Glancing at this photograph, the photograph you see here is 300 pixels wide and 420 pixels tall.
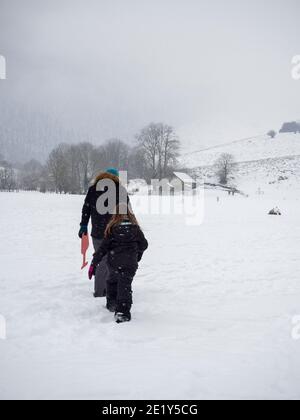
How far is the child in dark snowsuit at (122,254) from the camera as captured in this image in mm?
4707

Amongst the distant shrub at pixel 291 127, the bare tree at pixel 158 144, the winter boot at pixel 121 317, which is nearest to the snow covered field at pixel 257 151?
the bare tree at pixel 158 144

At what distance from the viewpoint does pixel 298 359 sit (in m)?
3.78

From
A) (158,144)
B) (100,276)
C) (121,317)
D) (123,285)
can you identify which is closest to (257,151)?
(158,144)

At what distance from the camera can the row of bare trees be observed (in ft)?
161

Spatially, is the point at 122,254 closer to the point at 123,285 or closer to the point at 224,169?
the point at 123,285

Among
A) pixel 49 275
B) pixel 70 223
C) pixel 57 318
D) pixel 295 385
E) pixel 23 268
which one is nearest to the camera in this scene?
pixel 295 385

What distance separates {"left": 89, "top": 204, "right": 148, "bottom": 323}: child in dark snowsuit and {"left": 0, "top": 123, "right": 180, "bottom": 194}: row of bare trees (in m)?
43.6

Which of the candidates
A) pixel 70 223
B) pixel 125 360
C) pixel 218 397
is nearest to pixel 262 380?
pixel 218 397

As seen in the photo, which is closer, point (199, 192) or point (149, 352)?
point (149, 352)

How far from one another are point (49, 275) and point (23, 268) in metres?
1.02

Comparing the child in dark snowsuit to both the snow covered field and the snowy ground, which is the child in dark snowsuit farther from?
the snow covered field

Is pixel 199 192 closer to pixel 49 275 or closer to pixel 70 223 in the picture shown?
pixel 70 223

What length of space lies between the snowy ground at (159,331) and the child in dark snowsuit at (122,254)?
355 mm

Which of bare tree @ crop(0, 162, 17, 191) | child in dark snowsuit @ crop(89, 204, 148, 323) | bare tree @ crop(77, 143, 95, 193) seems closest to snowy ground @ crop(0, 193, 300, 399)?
child in dark snowsuit @ crop(89, 204, 148, 323)
